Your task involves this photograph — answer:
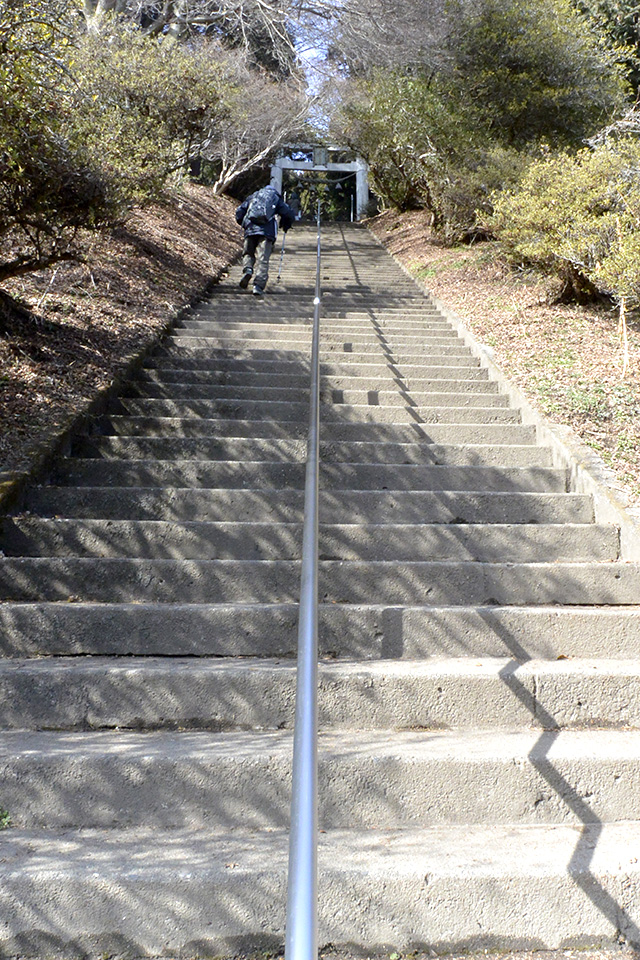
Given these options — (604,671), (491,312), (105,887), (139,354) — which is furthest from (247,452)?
(491,312)

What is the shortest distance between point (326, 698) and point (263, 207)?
327 inches

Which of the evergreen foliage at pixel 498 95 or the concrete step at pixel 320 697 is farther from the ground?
the evergreen foliage at pixel 498 95

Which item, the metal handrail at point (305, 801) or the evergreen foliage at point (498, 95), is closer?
the metal handrail at point (305, 801)

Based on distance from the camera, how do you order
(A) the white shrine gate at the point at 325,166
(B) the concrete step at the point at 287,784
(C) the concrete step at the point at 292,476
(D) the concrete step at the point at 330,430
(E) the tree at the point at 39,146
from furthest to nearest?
(A) the white shrine gate at the point at 325,166 < (D) the concrete step at the point at 330,430 < (C) the concrete step at the point at 292,476 < (E) the tree at the point at 39,146 < (B) the concrete step at the point at 287,784

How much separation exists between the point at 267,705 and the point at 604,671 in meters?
1.30

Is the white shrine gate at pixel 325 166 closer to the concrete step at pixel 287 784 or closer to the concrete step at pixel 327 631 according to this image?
the concrete step at pixel 327 631

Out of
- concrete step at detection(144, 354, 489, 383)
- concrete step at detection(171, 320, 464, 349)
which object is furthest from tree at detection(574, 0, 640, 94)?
concrete step at detection(144, 354, 489, 383)

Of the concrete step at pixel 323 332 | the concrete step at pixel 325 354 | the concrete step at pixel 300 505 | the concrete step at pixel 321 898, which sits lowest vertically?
the concrete step at pixel 321 898

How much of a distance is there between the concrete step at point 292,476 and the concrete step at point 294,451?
239mm

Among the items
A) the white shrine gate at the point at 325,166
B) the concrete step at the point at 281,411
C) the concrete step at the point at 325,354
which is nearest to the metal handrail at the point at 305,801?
the concrete step at the point at 281,411

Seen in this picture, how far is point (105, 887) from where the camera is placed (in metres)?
2.20

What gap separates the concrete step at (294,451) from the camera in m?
5.11

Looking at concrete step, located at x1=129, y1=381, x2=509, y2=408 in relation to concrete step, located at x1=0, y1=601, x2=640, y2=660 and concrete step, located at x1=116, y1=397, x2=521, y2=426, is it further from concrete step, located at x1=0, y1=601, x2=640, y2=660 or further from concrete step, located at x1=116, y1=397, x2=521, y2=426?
concrete step, located at x1=0, y1=601, x2=640, y2=660

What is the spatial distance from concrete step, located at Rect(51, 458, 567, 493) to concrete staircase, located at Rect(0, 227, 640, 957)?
14 mm
